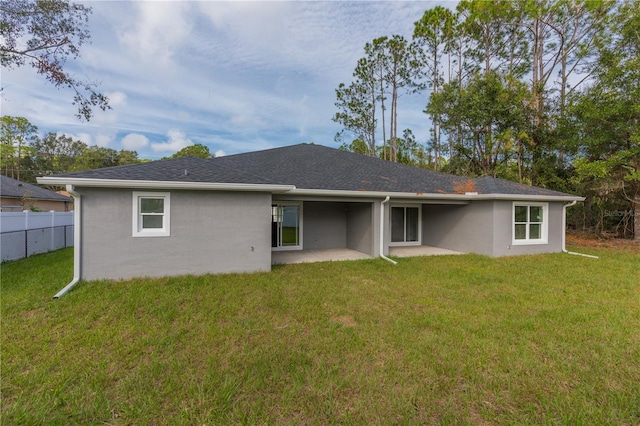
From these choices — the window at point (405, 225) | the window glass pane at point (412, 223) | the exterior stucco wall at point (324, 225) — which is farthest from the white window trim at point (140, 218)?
the window glass pane at point (412, 223)

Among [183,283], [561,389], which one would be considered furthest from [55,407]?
[561,389]

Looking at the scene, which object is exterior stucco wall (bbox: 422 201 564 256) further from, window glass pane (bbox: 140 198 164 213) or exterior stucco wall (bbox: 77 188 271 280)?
window glass pane (bbox: 140 198 164 213)

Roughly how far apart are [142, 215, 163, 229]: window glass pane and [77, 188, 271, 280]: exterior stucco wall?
267 millimetres

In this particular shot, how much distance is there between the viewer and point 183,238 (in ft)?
21.2

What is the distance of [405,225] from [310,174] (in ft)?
17.3

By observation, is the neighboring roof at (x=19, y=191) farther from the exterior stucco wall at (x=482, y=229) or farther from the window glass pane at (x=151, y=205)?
the exterior stucco wall at (x=482, y=229)

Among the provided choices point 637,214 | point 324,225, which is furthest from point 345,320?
point 637,214

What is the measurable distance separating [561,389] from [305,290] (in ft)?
13.4

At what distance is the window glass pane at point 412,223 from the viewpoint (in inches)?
479

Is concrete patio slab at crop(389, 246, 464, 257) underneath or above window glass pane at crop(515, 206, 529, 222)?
underneath

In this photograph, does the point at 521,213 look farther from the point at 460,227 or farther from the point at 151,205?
the point at 151,205

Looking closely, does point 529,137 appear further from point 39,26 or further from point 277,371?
point 39,26

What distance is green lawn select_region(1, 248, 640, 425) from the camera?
2.40 m

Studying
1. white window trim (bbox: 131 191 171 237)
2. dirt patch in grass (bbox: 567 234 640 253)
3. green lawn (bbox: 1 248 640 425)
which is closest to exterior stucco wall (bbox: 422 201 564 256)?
dirt patch in grass (bbox: 567 234 640 253)
